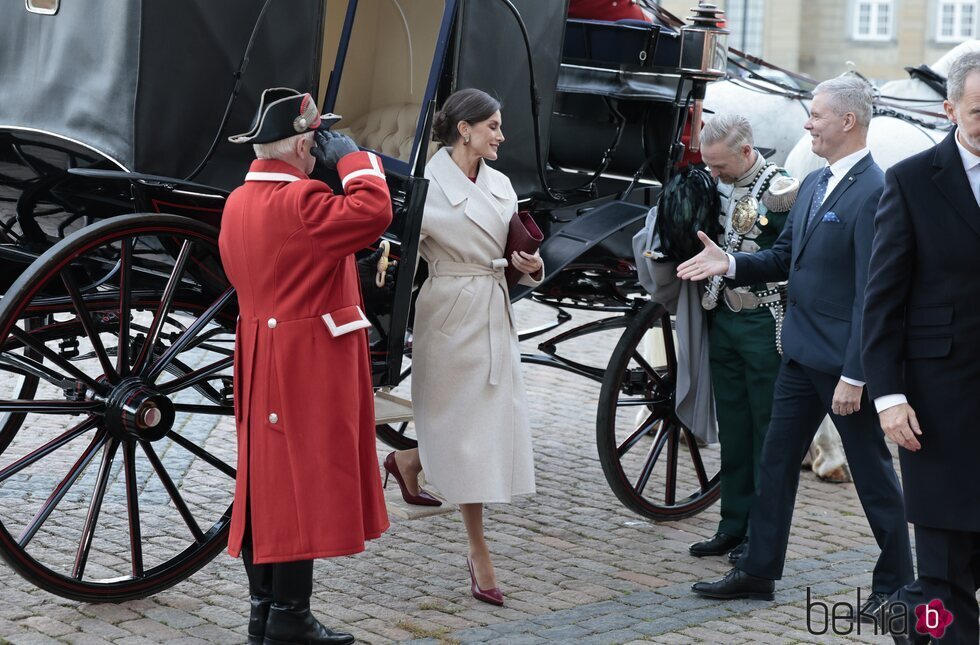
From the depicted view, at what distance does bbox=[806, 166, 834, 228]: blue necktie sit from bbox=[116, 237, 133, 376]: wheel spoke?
2.17 m

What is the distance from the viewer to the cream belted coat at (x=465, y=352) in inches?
172

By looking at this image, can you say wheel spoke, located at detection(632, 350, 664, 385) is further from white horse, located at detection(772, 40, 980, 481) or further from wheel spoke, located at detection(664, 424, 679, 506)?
white horse, located at detection(772, 40, 980, 481)

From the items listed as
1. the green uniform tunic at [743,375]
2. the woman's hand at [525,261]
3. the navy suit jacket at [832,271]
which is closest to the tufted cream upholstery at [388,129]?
the woman's hand at [525,261]

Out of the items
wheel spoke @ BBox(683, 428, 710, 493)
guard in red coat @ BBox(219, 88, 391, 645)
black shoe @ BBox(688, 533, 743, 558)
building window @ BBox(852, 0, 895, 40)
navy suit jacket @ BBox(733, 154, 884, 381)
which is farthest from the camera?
building window @ BBox(852, 0, 895, 40)

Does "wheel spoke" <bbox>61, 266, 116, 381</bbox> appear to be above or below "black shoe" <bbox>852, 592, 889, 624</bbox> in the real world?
above

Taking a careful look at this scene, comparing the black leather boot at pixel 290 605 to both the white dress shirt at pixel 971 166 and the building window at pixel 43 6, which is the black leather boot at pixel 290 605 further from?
the white dress shirt at pixel 971 166

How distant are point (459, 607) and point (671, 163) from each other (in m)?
2.22

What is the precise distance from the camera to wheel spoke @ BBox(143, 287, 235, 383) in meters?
4.01

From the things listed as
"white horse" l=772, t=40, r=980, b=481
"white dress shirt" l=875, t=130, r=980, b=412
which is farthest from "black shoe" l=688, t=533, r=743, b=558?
"white dress shirt" l=875, t=130, r=980, b=412

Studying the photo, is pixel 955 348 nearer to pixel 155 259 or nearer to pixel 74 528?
pixel 155 259

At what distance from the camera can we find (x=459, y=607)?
439 cm

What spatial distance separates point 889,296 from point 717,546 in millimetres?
2062

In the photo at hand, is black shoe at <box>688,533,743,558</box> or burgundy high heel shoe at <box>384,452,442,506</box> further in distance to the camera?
black shoe at <box>688,533,743,558</box>

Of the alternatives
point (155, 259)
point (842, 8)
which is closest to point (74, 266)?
point (155, 259)
